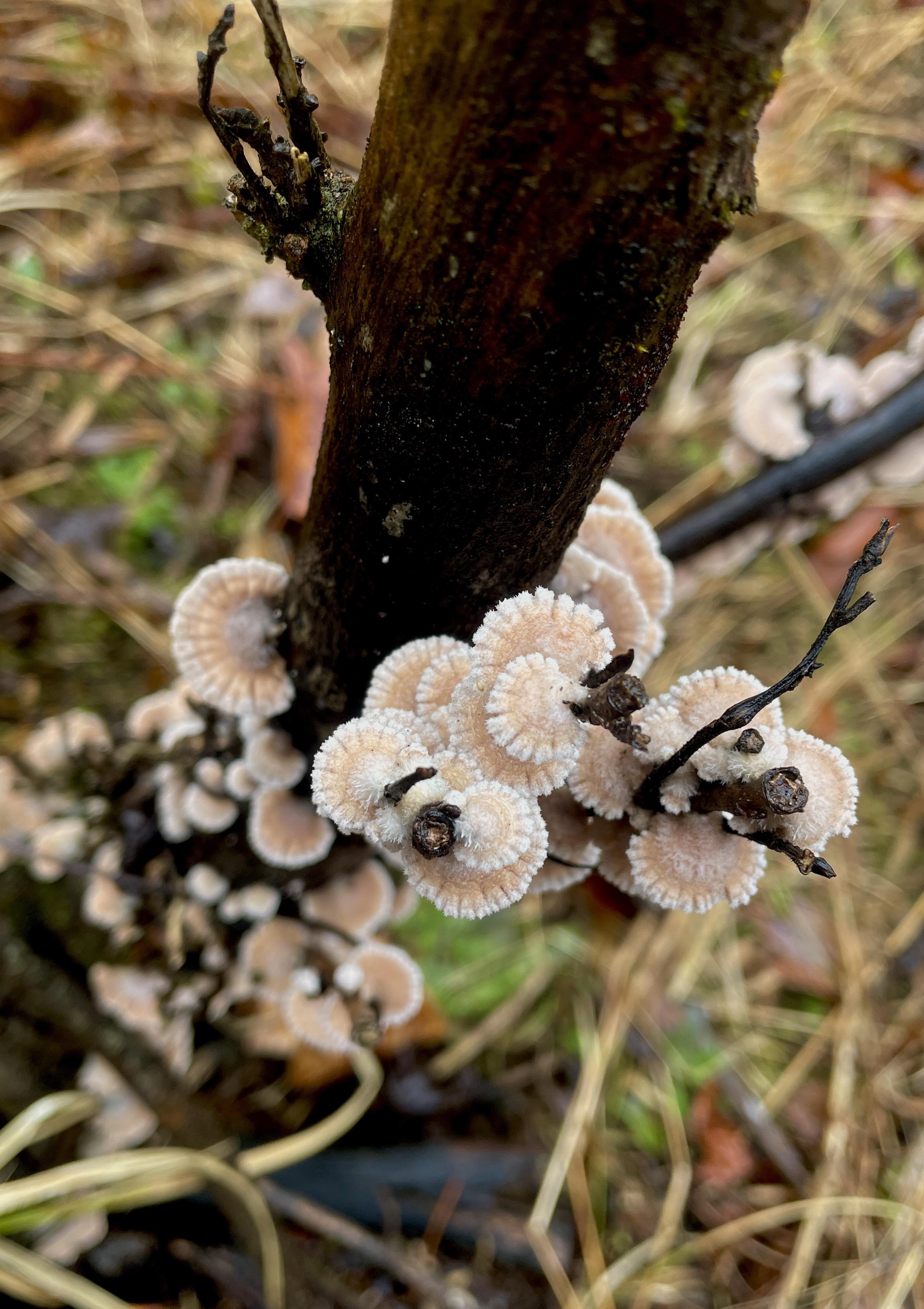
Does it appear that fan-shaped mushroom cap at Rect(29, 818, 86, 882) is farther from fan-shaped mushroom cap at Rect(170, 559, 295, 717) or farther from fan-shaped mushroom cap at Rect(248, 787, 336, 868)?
fan-shaped mushroom cap at Rect(170, 559, 295, 717)

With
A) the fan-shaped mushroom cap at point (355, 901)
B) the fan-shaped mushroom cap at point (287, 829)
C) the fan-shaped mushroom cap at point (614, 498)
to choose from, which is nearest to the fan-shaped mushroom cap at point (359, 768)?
the fan-shaped mushroom cap at point (287, 829)

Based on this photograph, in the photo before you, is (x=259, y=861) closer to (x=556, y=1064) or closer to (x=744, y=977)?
(x=556, y=1064)

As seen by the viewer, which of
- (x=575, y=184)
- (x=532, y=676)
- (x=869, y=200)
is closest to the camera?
(x=575, y=184)

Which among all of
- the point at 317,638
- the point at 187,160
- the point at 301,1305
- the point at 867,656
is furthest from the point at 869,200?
the point at 301,1305

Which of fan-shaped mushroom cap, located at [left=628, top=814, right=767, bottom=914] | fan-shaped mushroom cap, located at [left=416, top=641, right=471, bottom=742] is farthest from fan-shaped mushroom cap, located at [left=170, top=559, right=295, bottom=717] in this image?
fan-shaped mushroom cap, located at [left=628, top=814, right=767, bottom=914]

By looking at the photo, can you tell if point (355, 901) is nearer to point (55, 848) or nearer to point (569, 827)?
point (55, 848)

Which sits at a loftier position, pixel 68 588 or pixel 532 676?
pixel 532 676

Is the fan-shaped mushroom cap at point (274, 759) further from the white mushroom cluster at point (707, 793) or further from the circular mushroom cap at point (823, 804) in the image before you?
the circular mushroom cap at point (823, 804)
